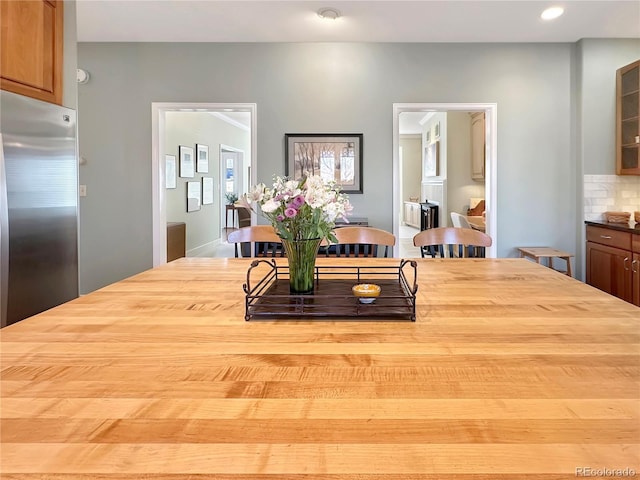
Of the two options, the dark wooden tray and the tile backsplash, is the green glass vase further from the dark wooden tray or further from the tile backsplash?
the tile backsplash

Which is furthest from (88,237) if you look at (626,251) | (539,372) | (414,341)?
(626,251)

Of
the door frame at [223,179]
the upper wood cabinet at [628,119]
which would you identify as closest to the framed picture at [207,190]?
the door frame at [223,179]

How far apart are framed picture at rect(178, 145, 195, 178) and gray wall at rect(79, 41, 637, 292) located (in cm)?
256

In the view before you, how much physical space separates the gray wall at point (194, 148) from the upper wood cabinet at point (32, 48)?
3599mm

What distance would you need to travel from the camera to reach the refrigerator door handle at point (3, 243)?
1827 millimetres

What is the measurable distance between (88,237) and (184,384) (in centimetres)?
395

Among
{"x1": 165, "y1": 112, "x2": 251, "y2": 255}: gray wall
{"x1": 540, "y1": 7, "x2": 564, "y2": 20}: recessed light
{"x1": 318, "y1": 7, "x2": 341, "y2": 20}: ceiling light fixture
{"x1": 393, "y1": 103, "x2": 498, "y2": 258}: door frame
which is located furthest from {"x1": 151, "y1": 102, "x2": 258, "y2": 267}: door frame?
{"x1": 540, "y1": 7, "x2": 564, "y2": 20}: recessed light

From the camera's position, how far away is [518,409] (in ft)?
2.02

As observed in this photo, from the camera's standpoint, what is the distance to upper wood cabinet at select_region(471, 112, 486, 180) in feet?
19.0

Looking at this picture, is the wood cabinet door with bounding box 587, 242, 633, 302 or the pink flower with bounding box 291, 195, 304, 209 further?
the wood cabinet door with bounding box 587, 242, 633, 302

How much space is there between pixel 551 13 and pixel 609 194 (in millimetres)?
1733

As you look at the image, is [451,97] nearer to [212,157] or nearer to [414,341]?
[414,341]

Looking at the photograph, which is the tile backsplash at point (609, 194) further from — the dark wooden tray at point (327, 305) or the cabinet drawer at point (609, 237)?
the dark wooden tray at point (327, 305)

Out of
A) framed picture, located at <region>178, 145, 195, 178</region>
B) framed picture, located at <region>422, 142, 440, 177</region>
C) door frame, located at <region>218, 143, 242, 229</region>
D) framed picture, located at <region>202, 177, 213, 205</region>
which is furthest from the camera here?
door frame, located at <region>218, 143, 242, 229</region>
